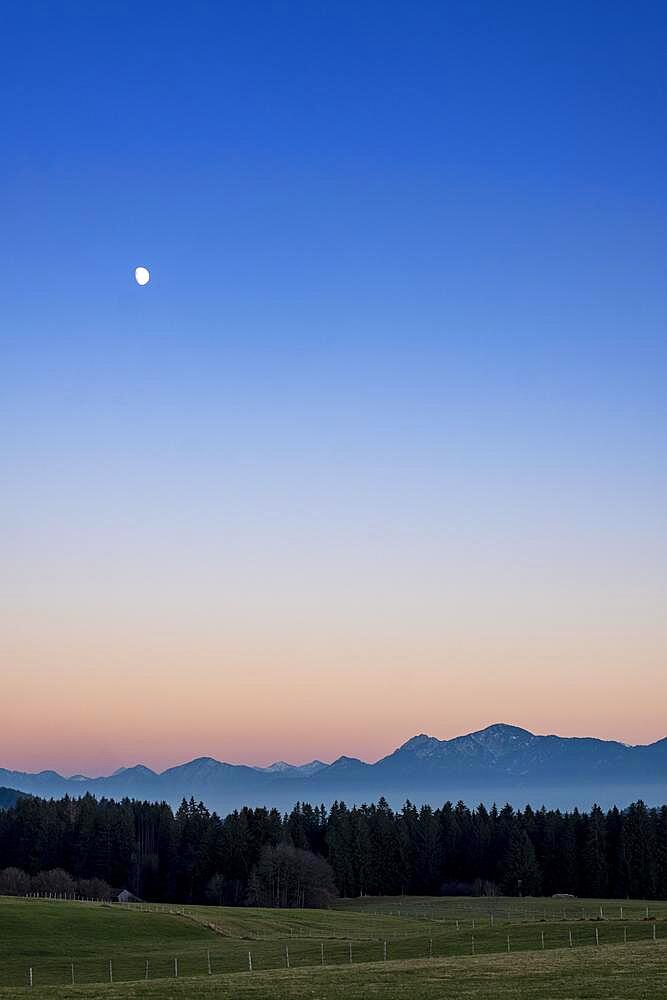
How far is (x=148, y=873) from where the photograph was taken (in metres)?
186

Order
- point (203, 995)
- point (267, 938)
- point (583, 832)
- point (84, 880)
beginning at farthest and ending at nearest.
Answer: point (583, 832) → point (84, 880) → point (267, 938) → point (203, 995)

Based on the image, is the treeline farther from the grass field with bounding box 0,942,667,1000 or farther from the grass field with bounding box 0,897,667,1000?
the grass field with bounding box 0,942,667,1000

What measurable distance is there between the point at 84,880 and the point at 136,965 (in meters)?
102

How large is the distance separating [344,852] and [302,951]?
111 metres

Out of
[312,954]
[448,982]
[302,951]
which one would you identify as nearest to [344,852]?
[302,951]

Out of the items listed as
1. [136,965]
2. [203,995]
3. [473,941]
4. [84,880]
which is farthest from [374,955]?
[84,880]

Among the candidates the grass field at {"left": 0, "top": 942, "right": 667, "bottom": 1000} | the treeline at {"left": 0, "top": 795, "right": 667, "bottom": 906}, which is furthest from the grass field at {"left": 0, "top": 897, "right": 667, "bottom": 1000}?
the treeline at {"left": 0, "top": 795, "right": 667, "bottom": 906}

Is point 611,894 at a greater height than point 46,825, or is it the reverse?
point 46,825

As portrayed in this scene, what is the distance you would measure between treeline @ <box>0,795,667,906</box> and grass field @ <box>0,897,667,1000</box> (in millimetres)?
38161

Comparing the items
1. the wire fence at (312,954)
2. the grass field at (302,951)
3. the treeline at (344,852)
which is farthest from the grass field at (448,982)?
the treeline at (344,852)

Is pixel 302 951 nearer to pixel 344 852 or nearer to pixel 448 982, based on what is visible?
pixel 448 982

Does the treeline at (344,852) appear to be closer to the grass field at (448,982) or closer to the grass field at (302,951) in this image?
the grass field at (302,951)

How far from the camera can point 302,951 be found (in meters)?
80.9

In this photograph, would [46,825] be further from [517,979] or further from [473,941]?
[517,979]
